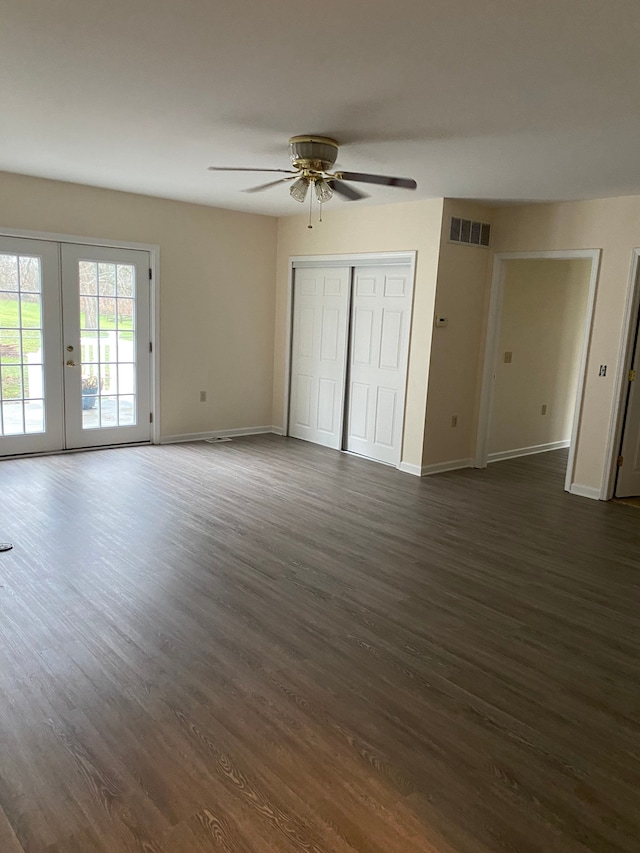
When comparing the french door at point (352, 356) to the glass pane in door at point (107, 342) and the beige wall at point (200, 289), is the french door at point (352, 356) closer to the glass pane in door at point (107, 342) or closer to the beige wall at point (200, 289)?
the beige wall at point (200, 289)

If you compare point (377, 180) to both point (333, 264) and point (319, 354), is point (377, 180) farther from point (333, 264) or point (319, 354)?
point (319, 354)

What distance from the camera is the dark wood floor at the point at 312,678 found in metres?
1.95

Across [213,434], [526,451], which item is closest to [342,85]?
[213,434]

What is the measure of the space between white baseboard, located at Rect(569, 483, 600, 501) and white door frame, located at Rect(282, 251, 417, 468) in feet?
5.40

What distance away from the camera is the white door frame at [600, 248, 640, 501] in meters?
5.12

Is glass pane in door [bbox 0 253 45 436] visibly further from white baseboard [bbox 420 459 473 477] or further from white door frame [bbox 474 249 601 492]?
white door frame [bbox 474 249 601 492]

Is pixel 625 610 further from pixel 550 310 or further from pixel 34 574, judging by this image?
pixel 550 310

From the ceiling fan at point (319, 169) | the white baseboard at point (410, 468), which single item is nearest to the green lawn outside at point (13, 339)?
the ceiling fan at point (319, 169)

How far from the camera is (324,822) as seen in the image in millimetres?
1924

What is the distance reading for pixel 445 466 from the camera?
6.32 metres

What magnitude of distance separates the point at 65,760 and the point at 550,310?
21.0ft

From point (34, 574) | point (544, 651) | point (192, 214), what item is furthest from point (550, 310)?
point (34, 574)

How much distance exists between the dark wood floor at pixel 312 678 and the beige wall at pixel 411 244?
1342mm

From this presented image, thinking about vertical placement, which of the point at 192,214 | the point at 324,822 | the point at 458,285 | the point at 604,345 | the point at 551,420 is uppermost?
the point at 192,214
